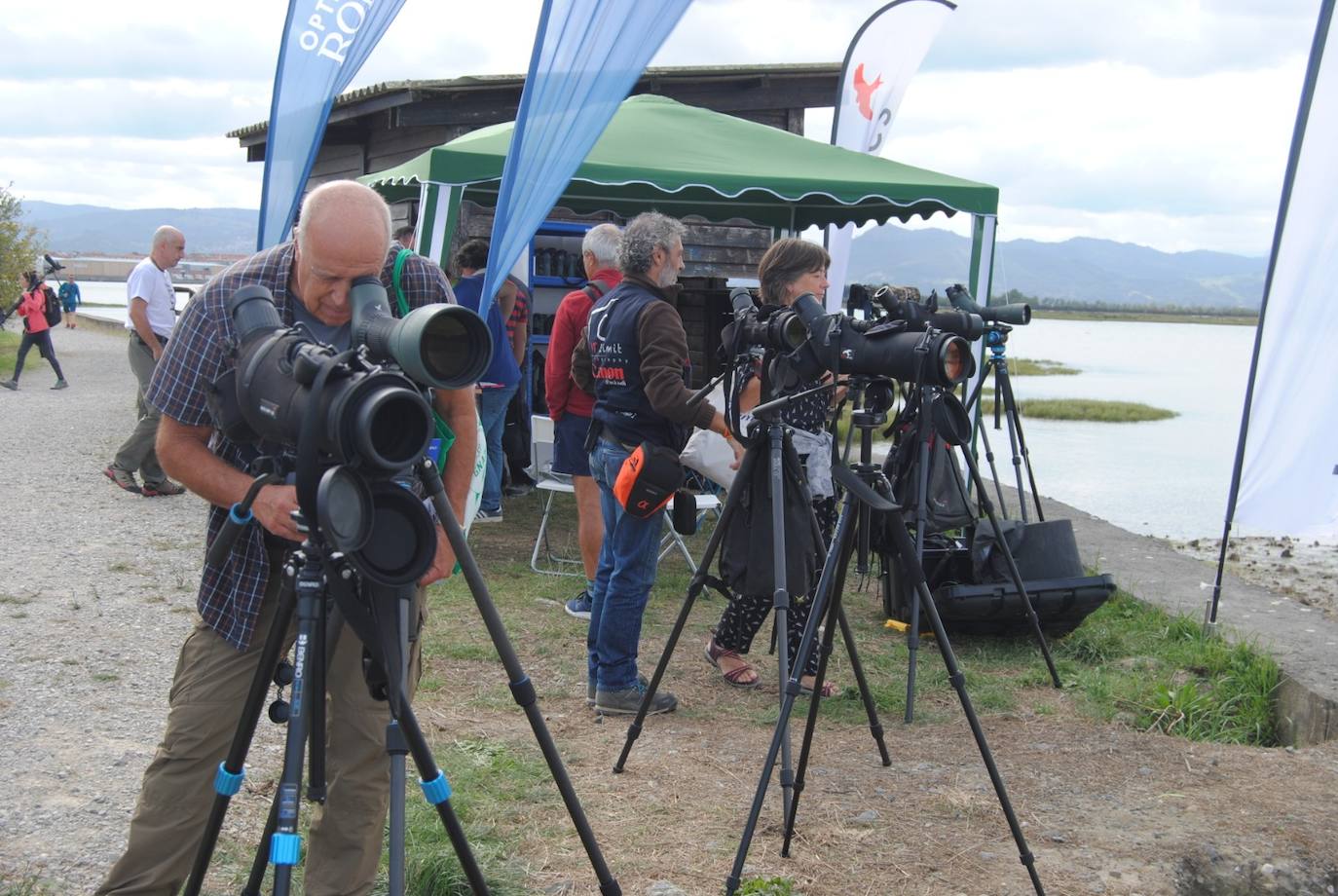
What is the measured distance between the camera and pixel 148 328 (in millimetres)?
7859

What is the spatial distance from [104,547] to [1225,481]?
11003mm

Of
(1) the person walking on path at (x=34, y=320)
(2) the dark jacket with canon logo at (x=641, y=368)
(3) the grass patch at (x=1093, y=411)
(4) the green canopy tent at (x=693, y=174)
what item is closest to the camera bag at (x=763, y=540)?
(2) the dark jacket with canon logo at (x=641, y=368)

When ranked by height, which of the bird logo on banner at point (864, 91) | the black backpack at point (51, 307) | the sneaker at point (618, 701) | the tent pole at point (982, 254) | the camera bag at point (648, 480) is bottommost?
the sneaker at point (618, 701)

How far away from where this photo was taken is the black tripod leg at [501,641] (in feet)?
6.86

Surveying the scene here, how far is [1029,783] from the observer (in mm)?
3889

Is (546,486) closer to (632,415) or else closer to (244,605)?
(632,415)

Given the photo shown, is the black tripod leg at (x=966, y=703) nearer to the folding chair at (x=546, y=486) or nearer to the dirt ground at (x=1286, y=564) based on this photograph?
the folding chair at (x=546, y=486)

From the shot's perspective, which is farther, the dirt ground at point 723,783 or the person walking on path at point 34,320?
the person walking on path at point 34,320

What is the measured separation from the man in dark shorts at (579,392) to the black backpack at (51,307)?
12.7 m

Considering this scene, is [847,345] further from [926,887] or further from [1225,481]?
[1225,481]

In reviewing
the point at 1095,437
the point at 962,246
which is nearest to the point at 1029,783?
the point at 962,246

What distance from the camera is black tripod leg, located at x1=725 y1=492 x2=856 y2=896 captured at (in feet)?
9.71

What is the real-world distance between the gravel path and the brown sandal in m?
2.19

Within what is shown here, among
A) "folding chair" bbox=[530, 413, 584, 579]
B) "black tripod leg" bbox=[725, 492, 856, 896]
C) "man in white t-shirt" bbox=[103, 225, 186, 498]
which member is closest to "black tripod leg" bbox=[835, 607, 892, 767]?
"black tripod leg" bbox=[725, 492, 856, 896]
